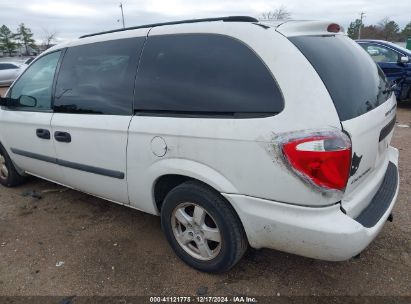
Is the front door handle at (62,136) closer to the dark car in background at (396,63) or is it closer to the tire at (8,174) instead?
the tire at (8,174)

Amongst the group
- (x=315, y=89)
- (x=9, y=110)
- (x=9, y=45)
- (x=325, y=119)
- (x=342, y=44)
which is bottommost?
(x=9, y=45)

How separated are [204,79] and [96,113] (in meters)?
1.08

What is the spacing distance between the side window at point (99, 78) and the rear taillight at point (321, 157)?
4.43 ft

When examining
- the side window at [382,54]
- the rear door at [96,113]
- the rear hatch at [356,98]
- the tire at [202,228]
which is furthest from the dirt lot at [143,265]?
the side window at [382,54]

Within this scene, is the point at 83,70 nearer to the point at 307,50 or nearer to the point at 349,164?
the point at 307,50

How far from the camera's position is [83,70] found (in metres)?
3.16

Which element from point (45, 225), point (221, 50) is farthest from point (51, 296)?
point (221, 50)

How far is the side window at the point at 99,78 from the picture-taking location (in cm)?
279

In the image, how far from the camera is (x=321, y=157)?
1941mm

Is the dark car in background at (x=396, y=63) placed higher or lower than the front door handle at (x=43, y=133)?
lower

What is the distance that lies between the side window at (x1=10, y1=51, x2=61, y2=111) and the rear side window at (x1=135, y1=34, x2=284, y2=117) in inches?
49.3

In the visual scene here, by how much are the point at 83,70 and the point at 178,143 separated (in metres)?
1.33

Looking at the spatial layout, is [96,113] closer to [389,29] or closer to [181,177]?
[181,177]

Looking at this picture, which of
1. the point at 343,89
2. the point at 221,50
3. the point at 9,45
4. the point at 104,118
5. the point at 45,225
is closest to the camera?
the point at 343,89
